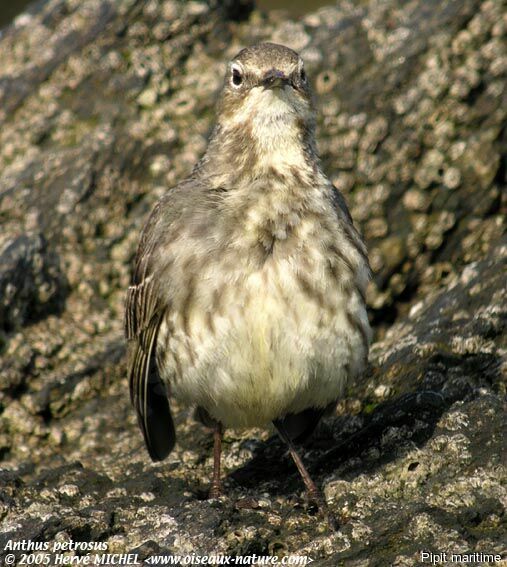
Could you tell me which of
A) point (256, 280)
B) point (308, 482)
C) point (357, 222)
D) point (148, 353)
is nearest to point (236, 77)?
point (256, 280)

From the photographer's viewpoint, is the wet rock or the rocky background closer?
the rocky background

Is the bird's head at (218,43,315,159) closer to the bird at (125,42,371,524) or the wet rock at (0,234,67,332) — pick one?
the bird at (125,42,371,524)

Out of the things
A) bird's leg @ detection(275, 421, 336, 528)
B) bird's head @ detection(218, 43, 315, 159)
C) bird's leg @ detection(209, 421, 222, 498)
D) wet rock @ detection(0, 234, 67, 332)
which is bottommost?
bird's leg @ detection(209, 421, 222, 498)

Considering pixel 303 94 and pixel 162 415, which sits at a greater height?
pixel 303 94

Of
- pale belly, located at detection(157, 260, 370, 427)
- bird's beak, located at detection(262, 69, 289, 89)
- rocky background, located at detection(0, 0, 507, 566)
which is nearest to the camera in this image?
rocky background, located at detection(0, 0, 507, 566)

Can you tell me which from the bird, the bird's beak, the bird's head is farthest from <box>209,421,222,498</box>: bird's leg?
the bird's beak

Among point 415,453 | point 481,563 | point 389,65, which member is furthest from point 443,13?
point 481,563

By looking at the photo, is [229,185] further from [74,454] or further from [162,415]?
[74,454]
